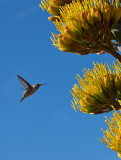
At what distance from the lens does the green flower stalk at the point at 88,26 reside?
484 cm

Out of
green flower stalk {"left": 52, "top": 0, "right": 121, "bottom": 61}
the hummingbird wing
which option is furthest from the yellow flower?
the hummingbird wing

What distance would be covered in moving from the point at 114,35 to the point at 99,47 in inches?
18.9

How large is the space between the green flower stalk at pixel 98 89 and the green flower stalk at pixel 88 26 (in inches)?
12.1

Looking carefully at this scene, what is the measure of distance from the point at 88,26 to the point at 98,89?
98 cm

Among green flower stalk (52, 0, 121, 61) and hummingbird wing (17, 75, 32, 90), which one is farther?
hummingbird wing (17, 75, 32, 90)

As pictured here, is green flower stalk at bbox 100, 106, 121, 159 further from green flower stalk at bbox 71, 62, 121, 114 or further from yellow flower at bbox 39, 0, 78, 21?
yellow flower at bbox 39, 0, 78, 21

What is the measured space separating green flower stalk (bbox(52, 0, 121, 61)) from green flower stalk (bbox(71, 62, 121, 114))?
306 mm

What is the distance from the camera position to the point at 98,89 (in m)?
5.11

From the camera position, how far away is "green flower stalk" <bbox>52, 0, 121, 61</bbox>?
4.84 m

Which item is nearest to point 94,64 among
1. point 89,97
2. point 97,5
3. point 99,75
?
point 99,75

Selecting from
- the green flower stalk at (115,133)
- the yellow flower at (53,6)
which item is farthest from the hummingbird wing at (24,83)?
the green flower stalk at (115,133)

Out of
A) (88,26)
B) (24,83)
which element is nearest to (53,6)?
(88,26)

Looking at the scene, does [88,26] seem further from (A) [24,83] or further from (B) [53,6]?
(A) [24,83]

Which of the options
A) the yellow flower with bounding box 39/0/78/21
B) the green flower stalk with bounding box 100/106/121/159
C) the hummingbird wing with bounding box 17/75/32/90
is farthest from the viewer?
the hummingbird wing with bounding box 17/75/32/90
